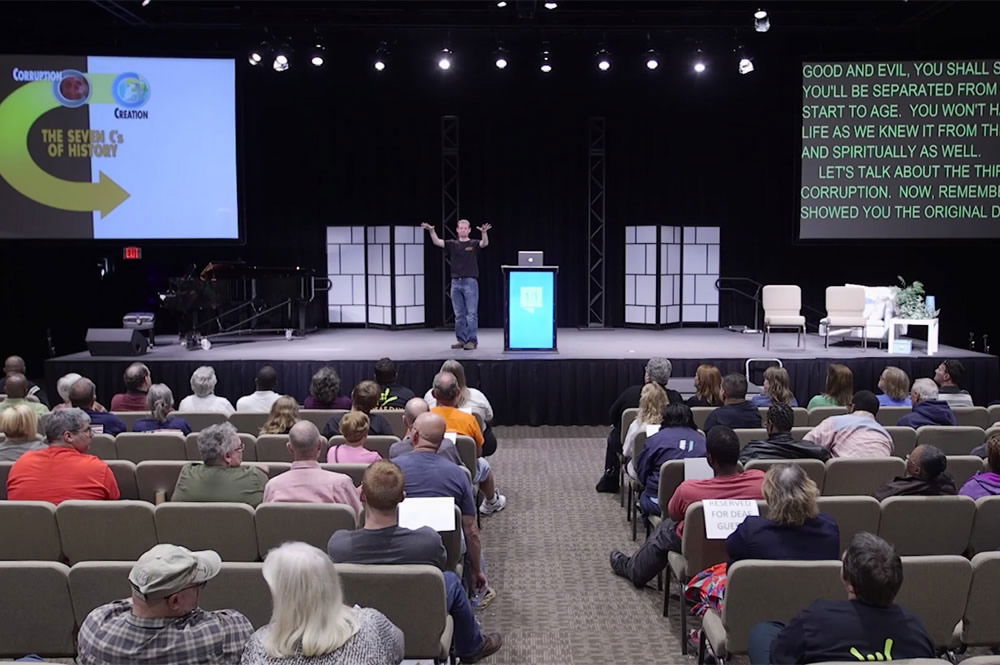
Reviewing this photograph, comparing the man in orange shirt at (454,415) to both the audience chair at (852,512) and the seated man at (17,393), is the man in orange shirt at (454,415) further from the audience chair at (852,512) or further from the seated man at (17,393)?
the seated man at (17,393)

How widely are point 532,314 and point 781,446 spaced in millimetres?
5951

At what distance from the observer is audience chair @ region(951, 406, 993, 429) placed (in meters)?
7.05

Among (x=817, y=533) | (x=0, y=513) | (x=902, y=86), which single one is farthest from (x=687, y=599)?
(x=902, y=86)

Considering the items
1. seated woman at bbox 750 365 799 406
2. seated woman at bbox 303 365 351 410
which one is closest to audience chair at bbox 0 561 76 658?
seated woman at bbox 303 365 351 410

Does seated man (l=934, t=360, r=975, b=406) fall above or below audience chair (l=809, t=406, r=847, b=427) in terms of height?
above

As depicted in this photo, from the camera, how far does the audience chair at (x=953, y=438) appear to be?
6.09 metres

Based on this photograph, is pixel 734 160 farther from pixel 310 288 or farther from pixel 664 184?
pixel 310 288

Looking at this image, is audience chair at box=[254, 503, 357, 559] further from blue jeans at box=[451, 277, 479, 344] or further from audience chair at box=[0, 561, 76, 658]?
blue jeans at box=[451, 277, 479, 344]

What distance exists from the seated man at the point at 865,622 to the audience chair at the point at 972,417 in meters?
4.73

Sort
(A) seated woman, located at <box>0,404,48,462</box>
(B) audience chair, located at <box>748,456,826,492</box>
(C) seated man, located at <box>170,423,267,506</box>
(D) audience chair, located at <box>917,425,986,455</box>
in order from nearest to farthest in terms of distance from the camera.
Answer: (C) seated man, located at <box>170,423,267,506</box>
(B) audience chair, located at <box>748,456,826,492</box>
(A) seated woman, located at <box>0,404,48,462</box>
(D) audience chair, located at <box>917,425,986,455</box>

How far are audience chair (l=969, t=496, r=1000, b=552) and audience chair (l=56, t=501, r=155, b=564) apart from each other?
12.5 feet

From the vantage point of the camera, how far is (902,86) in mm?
11789

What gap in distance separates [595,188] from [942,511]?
11.4 meters

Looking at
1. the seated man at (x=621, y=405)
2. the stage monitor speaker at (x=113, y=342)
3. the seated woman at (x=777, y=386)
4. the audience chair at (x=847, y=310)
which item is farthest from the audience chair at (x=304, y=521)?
the audience chair at (x=847, y=310)
